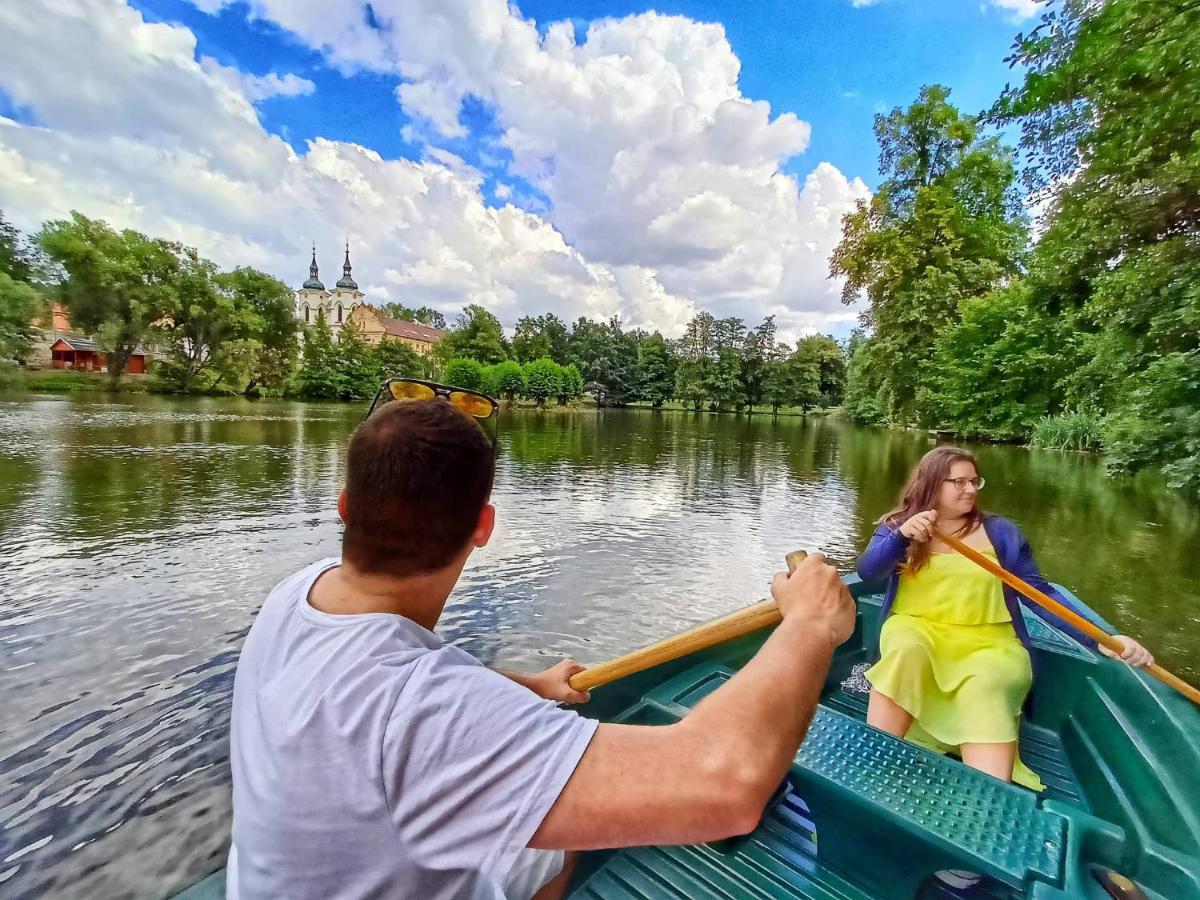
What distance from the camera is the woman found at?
2406 mm

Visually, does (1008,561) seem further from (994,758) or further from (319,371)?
(319,371)

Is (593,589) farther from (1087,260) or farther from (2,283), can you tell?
(2,283)

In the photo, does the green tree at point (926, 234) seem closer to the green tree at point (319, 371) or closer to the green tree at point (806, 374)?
the green tree at point (806, 374)

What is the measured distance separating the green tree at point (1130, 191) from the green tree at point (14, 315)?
135 ft

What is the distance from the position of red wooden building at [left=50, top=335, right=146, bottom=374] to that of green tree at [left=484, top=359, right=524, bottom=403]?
3250cm

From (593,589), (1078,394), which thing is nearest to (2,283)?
(593,589)

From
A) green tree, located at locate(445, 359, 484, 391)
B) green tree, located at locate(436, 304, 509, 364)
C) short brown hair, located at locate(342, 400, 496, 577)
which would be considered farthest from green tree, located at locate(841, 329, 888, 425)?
green tree, located at locate(436, 304, 509, 364)

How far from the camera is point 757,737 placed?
2.54 feet

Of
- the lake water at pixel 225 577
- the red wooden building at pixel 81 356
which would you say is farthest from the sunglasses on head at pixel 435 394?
the red wooden building at pixel 81 356

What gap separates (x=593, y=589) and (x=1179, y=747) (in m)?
4.87

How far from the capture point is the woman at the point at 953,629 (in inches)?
94.7

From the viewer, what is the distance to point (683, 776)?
2.40 ft

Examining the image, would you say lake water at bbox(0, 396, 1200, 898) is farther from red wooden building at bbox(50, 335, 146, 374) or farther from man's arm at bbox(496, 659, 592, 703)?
red wooden building at bbox(50, 335, 146, 374)

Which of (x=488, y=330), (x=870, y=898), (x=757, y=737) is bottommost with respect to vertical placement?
(x=870, y=898)
